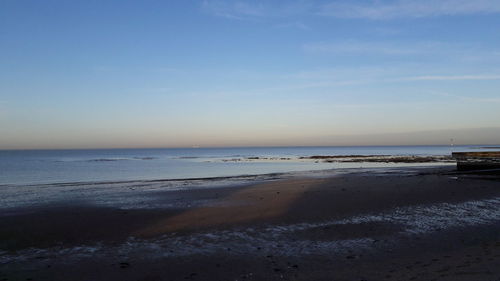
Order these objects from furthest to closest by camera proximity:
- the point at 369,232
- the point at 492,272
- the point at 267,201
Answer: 1. the point at 267,201
2. the point at 369,232
3. the point at 492,272

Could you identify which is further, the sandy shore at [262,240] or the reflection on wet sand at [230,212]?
the reflection on wet sand at [230,212]

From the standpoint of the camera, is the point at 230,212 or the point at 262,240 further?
the point at 230,212

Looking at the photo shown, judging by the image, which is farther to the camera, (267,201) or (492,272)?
(267,201)

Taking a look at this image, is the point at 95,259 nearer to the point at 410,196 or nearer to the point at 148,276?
the point at 148,276

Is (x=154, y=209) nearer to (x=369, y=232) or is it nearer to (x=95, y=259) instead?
(x=95, y=259)

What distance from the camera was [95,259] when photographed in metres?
8.48

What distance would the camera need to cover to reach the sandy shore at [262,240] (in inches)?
291

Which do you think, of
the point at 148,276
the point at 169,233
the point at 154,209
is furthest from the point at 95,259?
the point at 154,209

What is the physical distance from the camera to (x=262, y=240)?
9.98 meters

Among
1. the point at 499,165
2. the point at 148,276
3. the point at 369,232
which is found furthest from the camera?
the point at 499,165

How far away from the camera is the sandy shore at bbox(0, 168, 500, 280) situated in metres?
7.39

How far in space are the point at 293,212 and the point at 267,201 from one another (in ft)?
9.78

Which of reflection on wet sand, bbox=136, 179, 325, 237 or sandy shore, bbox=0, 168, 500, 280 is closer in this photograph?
sandy shore, bbox=0, 168, 500, 280

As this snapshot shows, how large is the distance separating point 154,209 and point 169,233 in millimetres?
4538
